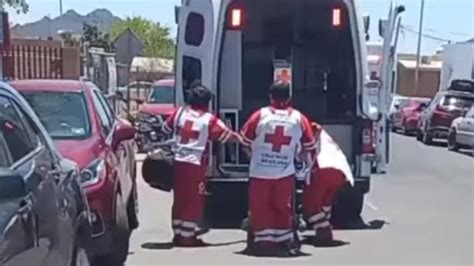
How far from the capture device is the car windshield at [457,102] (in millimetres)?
34688

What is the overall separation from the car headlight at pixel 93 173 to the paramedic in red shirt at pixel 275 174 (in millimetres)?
2456

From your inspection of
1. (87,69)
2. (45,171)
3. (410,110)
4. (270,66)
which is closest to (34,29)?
(410,110)

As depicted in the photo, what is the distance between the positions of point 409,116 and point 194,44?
30.5 metres

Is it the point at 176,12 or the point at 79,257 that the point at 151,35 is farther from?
the point at 79,257

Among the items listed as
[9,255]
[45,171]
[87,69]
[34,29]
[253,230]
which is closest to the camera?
[9,255]

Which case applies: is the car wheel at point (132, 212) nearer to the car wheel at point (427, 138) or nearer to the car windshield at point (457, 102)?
the car windshield at point (457, 102)

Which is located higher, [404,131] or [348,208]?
[348,208]

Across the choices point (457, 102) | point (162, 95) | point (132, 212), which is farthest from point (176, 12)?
point (457, 102)

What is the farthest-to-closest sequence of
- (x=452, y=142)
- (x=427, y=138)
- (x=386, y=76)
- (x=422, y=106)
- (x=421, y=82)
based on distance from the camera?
(x=421, y=82), (x=422, y=106), (x=427, y=138), (x=452, y=142), (x=386, y=76)

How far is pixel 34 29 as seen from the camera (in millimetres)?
108750

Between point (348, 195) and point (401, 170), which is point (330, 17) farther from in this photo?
point (401, 170)

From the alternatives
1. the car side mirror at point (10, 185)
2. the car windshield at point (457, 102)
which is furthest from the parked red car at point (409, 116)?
the car side mirror at point (10, 185)

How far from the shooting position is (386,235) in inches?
519

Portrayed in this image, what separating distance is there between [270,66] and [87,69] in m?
14.0
